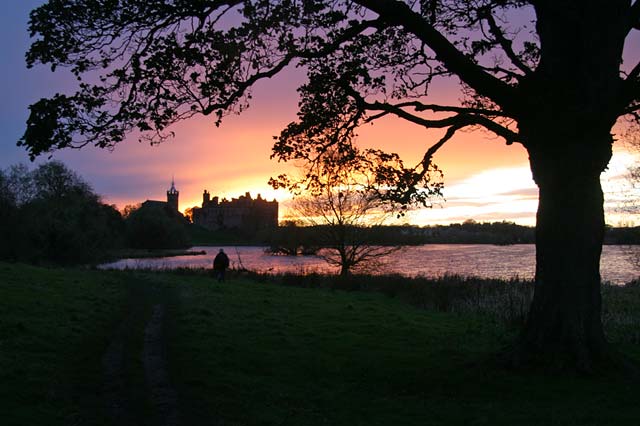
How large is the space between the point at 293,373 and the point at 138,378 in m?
2.51

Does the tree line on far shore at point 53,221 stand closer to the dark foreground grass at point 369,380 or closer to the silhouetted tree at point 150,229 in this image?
the silhouetted tree at point 150,229

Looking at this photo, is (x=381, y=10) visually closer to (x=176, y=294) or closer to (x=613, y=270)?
(x=176, y=294)

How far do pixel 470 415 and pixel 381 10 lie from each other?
A: 616 centimetres

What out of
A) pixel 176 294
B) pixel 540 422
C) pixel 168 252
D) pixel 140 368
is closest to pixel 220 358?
pixel 140 368

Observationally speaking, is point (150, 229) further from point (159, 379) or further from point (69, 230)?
point (159, 379)

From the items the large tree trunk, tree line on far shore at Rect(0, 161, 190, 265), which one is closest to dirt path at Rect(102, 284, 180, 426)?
the large tree trunk

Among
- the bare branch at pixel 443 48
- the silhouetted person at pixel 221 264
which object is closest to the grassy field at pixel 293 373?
the bare branch at pixel 443 48

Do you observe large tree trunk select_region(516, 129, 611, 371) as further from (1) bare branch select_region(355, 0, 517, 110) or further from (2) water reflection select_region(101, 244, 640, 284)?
(2) water reflection select_region(101, 244, 640, 284)

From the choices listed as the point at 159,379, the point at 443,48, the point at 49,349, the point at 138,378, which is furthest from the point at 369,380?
the point at 49,349

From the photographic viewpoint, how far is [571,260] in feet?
30.2

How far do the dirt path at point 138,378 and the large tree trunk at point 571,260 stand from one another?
5712 millimetres

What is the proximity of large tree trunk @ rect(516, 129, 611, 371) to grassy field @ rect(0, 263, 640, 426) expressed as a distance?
1.84 ft

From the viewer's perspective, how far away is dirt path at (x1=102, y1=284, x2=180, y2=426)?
272 inches

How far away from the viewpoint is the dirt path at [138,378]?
692cm
